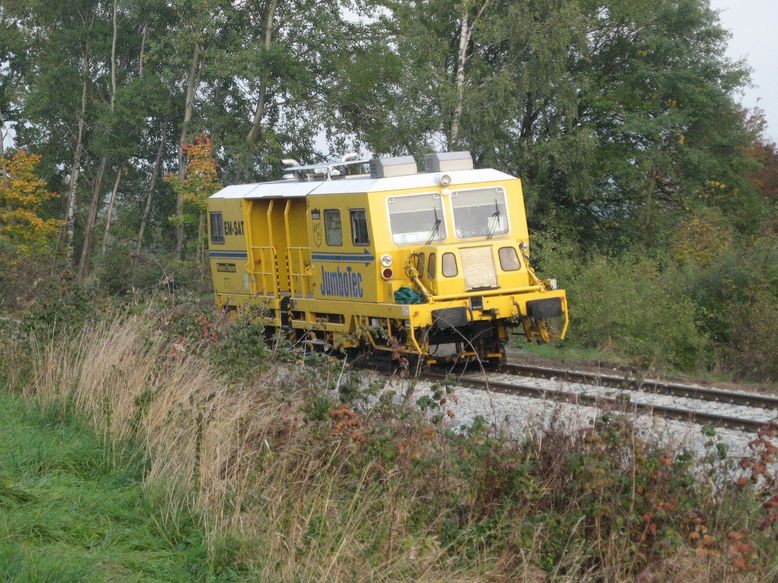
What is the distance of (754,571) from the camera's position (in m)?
6.33

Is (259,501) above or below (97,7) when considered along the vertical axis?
below

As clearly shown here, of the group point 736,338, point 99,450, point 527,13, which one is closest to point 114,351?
point 99,450

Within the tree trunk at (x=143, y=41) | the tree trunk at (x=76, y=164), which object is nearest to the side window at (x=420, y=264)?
the tree trunk at (x=143, y=41)

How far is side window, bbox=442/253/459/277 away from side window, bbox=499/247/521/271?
80 centimetres

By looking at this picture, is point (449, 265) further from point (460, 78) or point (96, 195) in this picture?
point (96, 195)

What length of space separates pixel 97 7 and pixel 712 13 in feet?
76.6

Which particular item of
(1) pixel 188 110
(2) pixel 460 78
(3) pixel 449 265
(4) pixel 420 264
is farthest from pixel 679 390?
(1) pixel 188 110

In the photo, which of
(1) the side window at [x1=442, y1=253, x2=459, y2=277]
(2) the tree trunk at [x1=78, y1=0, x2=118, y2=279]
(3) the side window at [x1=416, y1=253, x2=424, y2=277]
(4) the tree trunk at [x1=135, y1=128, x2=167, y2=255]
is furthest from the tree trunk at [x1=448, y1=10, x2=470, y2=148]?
(1) the side window at [x1=442, y1=253, x2=459, y2=277]

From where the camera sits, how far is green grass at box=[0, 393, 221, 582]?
5793 mm

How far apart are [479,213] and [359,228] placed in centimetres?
176

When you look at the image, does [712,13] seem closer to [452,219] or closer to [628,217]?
[628,217]

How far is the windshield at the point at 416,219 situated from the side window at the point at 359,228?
364 mm

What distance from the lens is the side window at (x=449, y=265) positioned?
15.0 meters

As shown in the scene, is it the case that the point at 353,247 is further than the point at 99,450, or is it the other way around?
the point at 353,247
